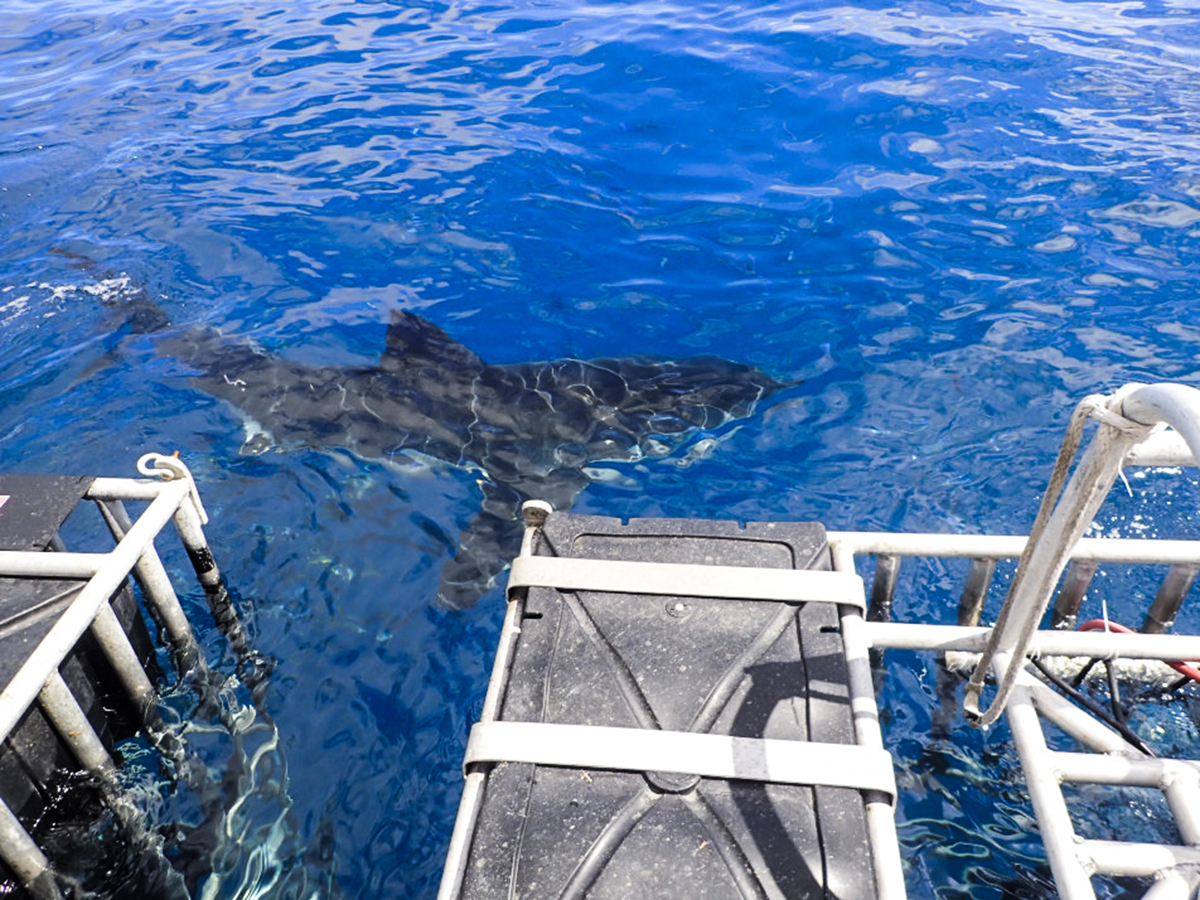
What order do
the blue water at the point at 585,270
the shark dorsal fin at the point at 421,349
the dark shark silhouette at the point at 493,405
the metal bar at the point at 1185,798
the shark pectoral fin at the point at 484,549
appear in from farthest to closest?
the shark dorsal fin at the point at 421,349, the dark shark silhouette at the point at 493,405, the shark pectoral fin at the point at 484,549, the blue water at the point at 585,270, the metal bar at the point at 1185,798

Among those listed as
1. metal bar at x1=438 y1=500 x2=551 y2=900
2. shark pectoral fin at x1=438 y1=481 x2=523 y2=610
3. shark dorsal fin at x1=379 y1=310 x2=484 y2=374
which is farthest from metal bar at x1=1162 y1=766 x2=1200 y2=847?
shark dorsal fin at x1=379 y1=310 x2=484 y2=374

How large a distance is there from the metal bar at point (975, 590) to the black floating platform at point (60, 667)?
153 inches

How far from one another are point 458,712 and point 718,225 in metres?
6.68

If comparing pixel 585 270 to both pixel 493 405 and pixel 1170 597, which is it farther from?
pixel 1170 597

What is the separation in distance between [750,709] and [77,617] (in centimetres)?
264

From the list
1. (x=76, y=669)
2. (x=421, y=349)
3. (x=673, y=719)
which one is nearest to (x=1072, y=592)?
(x=673, y=719)

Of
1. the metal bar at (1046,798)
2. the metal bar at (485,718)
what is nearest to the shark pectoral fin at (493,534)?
the metal bar at (485,718)

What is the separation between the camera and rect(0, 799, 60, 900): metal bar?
3109 mm

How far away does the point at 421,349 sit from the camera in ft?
25.3

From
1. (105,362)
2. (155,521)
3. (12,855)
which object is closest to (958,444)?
(155,521)

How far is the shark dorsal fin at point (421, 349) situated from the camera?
7.50 m

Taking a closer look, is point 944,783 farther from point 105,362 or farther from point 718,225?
point 105,362

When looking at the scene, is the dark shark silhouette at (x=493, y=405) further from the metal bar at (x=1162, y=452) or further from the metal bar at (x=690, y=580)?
the metal bar at (x=1162, y=452)

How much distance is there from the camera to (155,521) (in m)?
3.92
